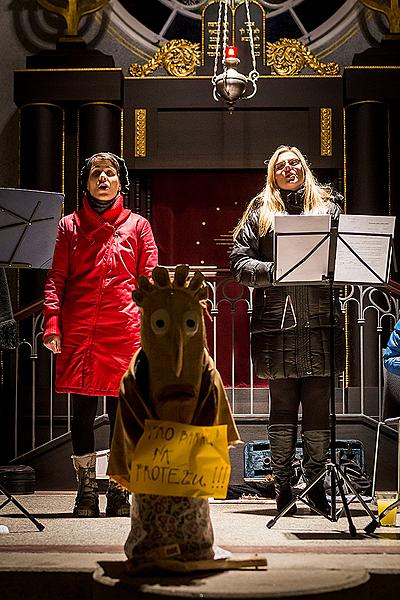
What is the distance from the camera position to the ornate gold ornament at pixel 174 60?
29.9 feet

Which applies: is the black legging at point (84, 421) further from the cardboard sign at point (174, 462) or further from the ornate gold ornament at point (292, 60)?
the ornate gold ornament at point (292, 60)

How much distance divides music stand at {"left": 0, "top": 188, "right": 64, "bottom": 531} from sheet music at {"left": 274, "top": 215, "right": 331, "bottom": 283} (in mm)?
990

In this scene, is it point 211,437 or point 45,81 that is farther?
point 45,81

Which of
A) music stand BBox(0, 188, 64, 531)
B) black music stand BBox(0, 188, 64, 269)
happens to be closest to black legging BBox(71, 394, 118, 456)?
music stand BBox(0, 188, 64, 531)

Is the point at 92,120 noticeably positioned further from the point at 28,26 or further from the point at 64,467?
the point at 64,467

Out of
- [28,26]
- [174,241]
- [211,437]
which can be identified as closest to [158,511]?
[211,437]

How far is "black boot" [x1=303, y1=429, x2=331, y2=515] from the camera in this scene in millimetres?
4484

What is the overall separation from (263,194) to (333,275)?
68cm

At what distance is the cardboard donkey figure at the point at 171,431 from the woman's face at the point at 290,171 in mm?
1573

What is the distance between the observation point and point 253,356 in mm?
4602

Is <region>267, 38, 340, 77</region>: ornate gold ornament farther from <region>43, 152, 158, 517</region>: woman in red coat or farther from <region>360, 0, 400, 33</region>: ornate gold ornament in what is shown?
→ <region>43, 152, 158, 517</region>: woman in red coat

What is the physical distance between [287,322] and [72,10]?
5.53 metres

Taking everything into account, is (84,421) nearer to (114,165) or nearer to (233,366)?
(114,165)

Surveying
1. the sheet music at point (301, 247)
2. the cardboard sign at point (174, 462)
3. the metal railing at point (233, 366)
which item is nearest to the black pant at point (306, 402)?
the sheet music at point (301, 247)
